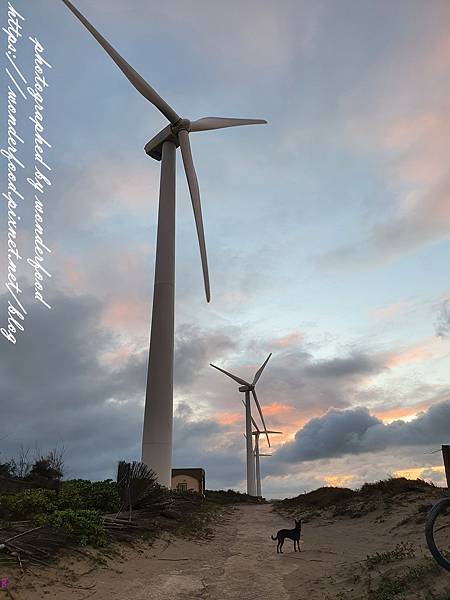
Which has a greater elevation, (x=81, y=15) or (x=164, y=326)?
(x=81, y=15)

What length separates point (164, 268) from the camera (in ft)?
94.5

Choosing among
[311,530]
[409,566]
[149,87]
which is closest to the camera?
[409,566]

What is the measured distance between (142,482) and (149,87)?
25144 millimetres

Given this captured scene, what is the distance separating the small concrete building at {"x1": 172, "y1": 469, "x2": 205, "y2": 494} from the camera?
55134 millimetres

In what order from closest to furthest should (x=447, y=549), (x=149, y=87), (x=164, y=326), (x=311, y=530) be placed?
(x=447, y=549), (x=311, y=530), (x=164, y=326), (x=149, y=87)

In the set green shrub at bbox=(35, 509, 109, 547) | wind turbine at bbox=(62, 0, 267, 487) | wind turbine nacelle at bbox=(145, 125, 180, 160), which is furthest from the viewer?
wind turbine nacelle at bbox=(145, 125, 180, 160)

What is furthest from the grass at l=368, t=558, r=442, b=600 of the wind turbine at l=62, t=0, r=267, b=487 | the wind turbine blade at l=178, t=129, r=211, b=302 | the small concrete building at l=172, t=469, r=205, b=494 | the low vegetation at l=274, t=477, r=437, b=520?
the small concrete building at l=172, t=469, r=205, b=494

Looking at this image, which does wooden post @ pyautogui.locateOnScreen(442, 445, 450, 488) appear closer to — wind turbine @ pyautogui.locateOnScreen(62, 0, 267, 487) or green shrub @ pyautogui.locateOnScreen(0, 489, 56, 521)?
green shrub @ pyautogui.locateOnScreen(0, 489, 56, 521)

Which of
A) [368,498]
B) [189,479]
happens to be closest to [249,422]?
[189,479]

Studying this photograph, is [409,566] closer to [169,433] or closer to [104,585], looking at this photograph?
[104,585]

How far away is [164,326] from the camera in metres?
27.6

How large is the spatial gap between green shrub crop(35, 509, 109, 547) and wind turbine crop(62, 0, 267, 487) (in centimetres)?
1167

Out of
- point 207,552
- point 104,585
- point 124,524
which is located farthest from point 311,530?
point 104,585

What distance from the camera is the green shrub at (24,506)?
1366cm
